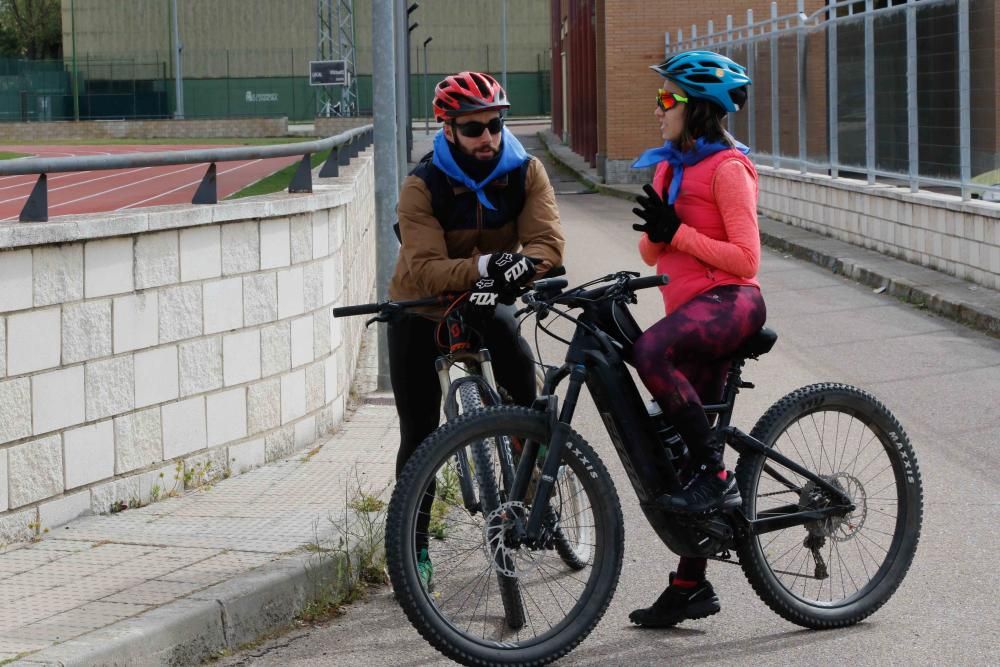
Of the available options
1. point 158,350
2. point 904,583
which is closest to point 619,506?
point 904,583

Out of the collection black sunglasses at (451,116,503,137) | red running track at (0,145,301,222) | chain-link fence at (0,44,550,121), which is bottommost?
red running track at (0,145,301,222)

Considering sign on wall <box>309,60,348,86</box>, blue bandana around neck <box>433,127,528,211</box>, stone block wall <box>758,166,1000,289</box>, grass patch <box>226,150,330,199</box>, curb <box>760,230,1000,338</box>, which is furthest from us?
sign on wall <box>309,60,348,86</box>

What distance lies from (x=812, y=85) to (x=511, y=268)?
17.2m

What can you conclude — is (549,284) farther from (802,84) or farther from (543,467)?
(802,84)

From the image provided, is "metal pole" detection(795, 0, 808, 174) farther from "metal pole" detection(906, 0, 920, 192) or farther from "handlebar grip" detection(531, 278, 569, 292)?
"handlebar grip" detection(531, 278, 569, 292)

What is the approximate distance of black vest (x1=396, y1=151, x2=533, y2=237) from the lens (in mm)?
5254

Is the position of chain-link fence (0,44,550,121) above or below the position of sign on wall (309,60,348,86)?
above

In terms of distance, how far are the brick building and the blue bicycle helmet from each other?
32.6 feet

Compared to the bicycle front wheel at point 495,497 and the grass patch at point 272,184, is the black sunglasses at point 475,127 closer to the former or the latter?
the bicycle front wheel at point 495,497

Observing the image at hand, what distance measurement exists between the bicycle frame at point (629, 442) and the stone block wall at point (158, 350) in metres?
2.56

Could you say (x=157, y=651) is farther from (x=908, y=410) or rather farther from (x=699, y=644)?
(x=908, y=410)

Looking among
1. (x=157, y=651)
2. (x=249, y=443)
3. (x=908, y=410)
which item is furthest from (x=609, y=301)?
(x=908, y=410)

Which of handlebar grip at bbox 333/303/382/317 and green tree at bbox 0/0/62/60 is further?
green tree at bbox 0/0/62/60

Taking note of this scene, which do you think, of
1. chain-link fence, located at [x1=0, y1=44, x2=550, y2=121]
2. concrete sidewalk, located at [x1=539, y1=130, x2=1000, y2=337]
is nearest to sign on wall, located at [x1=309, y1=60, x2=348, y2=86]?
chain-link fence, located at [x1=0, y1=44, x2=550, y2=121]
